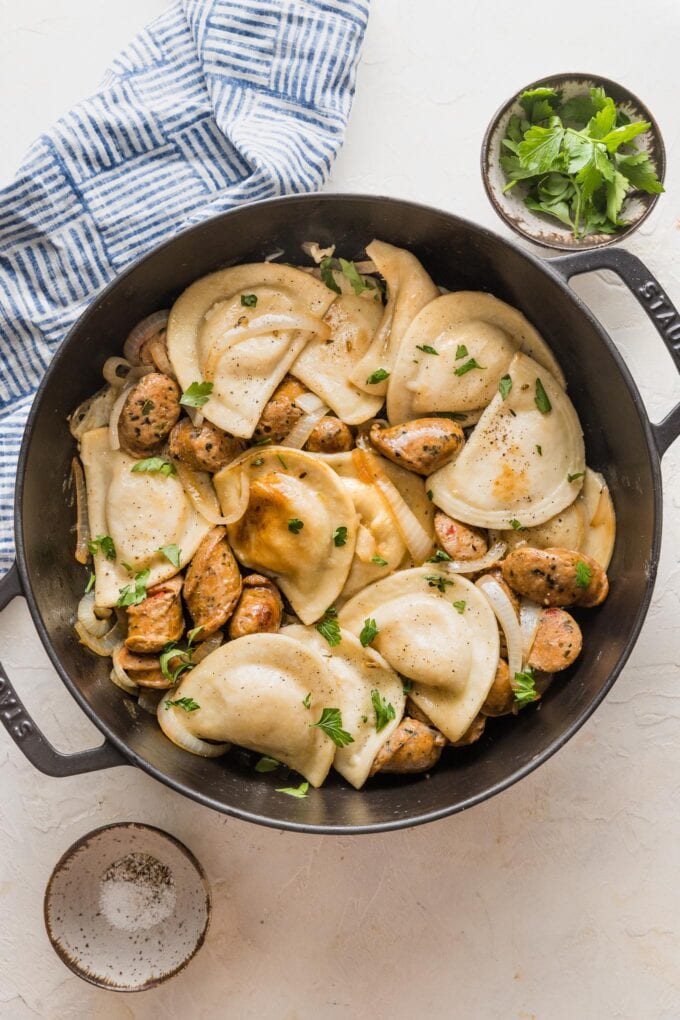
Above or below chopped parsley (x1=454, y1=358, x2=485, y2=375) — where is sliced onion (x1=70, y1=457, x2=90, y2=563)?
below

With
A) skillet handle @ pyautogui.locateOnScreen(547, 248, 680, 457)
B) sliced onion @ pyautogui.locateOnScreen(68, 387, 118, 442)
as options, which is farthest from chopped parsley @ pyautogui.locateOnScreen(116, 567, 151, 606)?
skillet handle @ pyautogui.locateOnScreen(547, 248, 680, 457)

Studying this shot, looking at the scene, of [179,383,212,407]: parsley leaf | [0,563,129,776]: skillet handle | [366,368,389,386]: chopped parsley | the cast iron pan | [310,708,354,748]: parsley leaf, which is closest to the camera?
[0,563,129,776]: skillet handle

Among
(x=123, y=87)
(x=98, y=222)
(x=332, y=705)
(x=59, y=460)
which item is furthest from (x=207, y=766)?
(x=123, y=87)

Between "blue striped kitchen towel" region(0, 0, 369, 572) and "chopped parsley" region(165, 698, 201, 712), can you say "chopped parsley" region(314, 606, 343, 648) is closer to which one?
"chopped parsley" region(165, 698, 201, 712)

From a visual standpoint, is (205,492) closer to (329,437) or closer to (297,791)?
(329,437)

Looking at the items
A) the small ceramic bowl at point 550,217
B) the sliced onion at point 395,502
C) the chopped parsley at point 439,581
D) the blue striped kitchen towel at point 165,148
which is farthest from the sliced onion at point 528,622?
the blue striped kitchen towel at point 165,148

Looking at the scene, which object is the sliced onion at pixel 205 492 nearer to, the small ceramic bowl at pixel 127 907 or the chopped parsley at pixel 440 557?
the chopped parsley at pixel 440 557

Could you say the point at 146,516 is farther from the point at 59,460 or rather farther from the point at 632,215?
the point at 632,215
